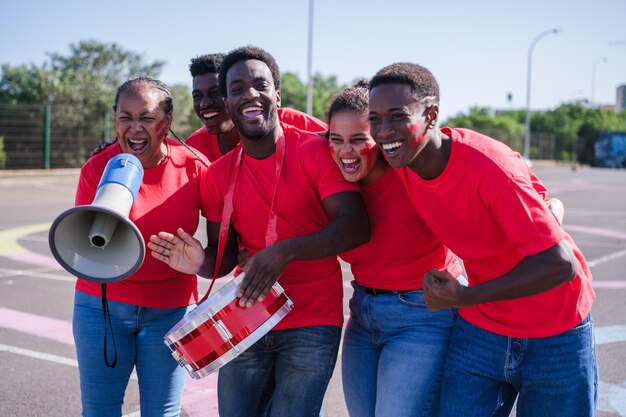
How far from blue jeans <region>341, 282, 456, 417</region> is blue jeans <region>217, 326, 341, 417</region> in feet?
0.58

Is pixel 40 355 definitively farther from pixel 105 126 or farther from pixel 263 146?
pixel 105 126

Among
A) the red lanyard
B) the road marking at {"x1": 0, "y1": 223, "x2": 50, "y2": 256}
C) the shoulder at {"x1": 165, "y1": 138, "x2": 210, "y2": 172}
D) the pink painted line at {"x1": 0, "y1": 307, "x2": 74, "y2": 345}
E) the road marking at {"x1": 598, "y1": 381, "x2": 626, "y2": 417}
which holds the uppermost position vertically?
the shoulder at {"x1": 165, "y1": 138, "x2": 210, "y2": 172}

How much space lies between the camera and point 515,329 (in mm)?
2742

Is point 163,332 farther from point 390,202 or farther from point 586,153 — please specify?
point 586,153

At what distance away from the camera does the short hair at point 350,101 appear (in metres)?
3.03

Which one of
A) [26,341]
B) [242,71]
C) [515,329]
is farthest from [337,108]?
[26,341]

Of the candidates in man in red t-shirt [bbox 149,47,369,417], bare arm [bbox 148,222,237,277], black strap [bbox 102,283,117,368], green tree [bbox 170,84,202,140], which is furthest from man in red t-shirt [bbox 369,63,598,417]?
green tree [bbox 170,84,202,140]

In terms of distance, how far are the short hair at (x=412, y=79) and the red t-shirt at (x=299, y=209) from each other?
46cm

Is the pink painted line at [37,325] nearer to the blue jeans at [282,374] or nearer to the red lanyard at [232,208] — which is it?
the blue jeans at [282,374]

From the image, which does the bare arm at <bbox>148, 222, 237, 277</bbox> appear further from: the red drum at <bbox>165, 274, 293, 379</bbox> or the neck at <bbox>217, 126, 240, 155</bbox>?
the neck at <bbox>217, 126, 240, 155</bbox>

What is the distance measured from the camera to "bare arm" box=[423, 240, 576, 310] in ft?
7.78

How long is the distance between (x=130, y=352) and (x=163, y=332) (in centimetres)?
18

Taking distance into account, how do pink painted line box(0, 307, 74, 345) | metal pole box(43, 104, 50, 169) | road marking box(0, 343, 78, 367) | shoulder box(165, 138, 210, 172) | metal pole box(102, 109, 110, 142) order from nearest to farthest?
shoulder box(165, 138, 210, 172)
road marking box(0, 343, 78, 367)
pink painted line box(0, 307, 74, 345)
metal pole box(43, 104, 50, 169)
metal pole box(102, 109, 110, 142)

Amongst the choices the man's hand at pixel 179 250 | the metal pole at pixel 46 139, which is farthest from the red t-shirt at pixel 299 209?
the metal pole at pixel 46 139
